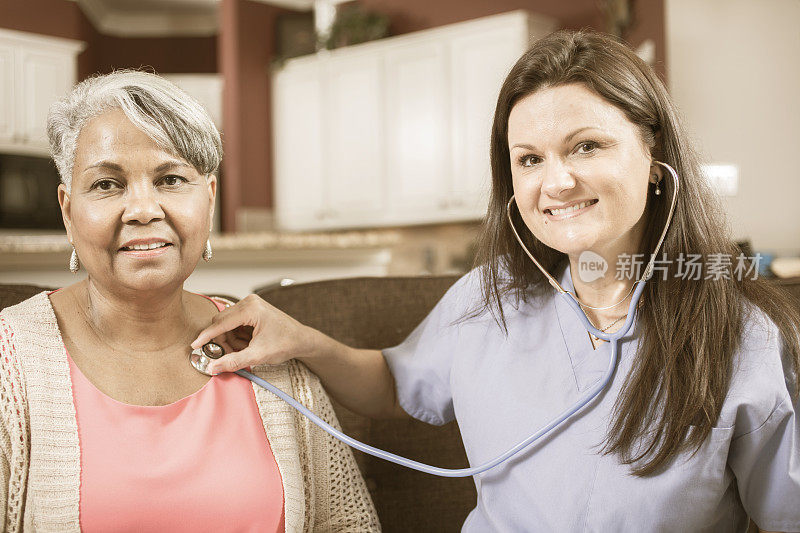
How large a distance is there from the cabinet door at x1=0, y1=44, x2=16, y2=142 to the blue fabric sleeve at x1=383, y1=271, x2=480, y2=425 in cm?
549

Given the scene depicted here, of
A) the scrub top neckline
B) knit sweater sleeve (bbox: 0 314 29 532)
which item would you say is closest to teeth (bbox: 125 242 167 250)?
knit sweater sleeve (bbox: 0 314 29 532)

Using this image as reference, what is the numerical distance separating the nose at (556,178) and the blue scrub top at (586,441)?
25 centimetres

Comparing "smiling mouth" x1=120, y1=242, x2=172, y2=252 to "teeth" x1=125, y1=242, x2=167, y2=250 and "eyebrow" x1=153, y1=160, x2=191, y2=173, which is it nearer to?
"teeth" x1=125, y1=242, x2=167, y2=250

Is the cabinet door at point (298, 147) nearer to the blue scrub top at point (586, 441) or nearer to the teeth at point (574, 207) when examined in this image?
the blue scrub top at point (586, 441)

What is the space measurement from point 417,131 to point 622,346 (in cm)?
456

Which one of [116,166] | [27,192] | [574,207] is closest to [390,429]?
[574,207]

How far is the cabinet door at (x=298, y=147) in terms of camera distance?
5.91m

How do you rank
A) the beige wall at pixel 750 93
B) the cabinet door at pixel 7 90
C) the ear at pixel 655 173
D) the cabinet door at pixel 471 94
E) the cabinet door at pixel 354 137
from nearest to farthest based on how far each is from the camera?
the ear at pixel 655 173 → the beige wall at pixel 750 93 → the cabinet door at pixel 471 94 → the cabinet door at pixel 354 137 → the cabinet door at pixel 7 90

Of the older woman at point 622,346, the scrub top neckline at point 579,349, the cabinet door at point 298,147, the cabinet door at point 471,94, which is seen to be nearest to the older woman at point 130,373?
the older woman at point 622,346

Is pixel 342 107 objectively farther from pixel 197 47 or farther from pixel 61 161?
pixel 61 161

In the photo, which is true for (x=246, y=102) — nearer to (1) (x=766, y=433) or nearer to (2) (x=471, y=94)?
(2) (x=471, y=94)

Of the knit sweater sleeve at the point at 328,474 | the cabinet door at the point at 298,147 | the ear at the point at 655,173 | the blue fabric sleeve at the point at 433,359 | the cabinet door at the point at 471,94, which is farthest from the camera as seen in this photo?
the cabinet door at the point at 298,147

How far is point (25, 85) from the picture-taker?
5.89 meters

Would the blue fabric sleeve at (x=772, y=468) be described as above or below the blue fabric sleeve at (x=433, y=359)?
below
